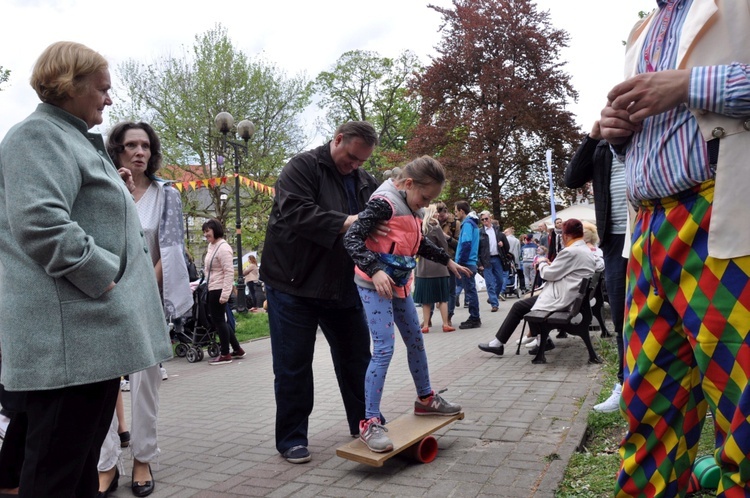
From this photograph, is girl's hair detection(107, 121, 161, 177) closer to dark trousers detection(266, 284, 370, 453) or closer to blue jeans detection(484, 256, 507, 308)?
dark trousers detection(266, 284, 370, 453)

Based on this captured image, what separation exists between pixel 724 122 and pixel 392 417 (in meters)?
3.74

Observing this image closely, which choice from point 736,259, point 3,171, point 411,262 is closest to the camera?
point 736,259

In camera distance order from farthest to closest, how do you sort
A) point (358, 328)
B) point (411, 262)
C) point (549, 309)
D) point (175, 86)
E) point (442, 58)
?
1. point (442, 58)
2. point (175, 86)
3. point (549, 309)
4. point (358, 328)
5. point (411, 262)

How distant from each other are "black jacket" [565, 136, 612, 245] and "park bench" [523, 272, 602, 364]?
7.58 ft

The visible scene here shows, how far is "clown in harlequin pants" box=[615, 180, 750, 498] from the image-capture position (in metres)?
1.72

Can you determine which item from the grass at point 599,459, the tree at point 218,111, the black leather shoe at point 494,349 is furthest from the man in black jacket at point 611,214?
the tree at point 218,111

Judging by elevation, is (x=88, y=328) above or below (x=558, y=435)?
above

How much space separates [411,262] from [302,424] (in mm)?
1287

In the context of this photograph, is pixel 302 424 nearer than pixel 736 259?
No

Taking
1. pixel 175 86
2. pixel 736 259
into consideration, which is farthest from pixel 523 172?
pixel 736 259

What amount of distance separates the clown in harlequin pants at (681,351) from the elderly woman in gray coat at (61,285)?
1.80 meters

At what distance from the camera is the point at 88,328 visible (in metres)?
2.19

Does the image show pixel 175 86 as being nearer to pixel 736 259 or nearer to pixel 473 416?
pixel 473 416

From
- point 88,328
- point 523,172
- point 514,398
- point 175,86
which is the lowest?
point 514,398
